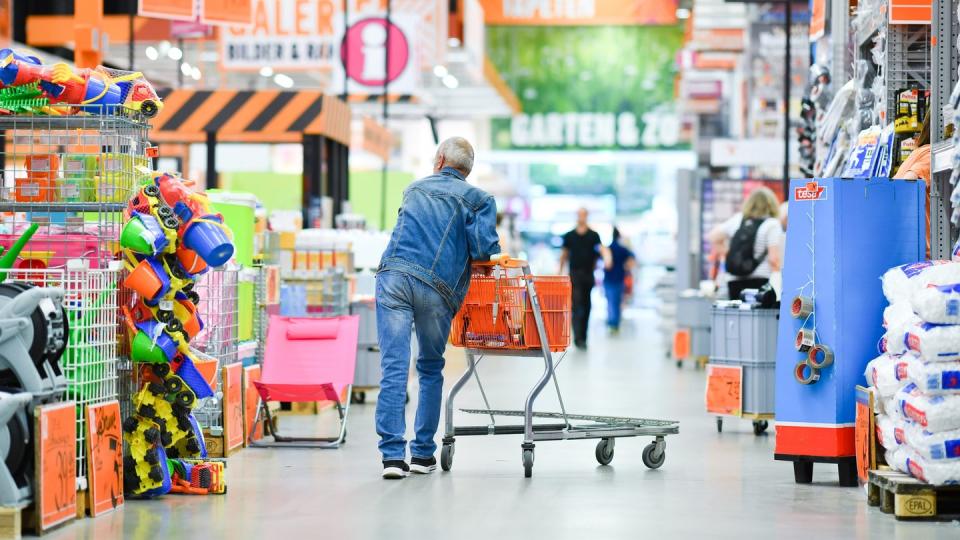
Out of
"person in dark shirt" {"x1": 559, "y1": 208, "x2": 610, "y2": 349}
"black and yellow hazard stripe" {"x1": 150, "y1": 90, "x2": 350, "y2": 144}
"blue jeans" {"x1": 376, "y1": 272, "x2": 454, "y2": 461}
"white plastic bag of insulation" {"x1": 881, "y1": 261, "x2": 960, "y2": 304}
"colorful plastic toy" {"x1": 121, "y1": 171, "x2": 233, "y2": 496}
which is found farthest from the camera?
"person in dark shirt" {"x1": 559, "y1": 208, "x2": 610, "y2": 349}

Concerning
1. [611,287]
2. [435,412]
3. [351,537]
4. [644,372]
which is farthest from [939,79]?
[611,287]

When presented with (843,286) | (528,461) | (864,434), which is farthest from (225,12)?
(864,434)

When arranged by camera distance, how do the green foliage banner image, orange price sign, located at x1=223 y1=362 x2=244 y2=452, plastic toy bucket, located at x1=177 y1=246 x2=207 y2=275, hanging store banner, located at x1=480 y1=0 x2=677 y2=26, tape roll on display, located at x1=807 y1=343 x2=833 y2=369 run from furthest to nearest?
the green foliage banner image → hanging store banner, located at x1=480 y1=0 x2=677 y2=26 → orange price sign, located at x1=223 y1=362 x2=244 y2=452 → tape roll on display, located at x1=807 y1=343 x2=833 y2=369 → plastic toy bucket, located at x1=177 y1=246 x2=207 y2=275

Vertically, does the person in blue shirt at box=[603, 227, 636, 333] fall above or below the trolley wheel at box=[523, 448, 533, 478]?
above

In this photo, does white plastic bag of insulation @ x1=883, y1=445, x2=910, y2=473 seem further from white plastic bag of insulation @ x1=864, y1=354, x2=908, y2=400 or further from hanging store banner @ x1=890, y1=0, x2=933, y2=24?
hanging store banner @ x1=890, y1=0, x2=933, y2=24

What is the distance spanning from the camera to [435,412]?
7.07 metres

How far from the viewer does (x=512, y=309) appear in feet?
23.3

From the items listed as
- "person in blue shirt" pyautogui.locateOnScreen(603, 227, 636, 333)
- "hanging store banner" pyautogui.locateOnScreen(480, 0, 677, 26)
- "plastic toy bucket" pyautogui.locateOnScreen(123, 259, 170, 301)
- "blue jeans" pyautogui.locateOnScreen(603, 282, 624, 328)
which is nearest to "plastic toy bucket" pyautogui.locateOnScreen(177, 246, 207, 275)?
"plastic toy bucket" pyautogui.locateOnScreen(123, 259, 170, 301)

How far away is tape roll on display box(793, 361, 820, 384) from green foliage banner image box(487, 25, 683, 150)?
33314 mm

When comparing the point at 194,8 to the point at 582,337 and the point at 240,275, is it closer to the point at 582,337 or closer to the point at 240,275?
the point at 240,275

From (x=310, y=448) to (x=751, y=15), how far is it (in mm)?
11411

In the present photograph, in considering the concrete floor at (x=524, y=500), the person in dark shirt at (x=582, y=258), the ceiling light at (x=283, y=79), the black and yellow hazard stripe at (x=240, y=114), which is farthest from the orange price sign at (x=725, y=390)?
the ceiling light at (x=283, y=79)

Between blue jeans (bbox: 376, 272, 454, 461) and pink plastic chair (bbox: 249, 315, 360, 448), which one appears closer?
blue jeans (bbox: 376, 272, 454, 461)

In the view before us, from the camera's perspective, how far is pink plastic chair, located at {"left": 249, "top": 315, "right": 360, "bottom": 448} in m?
8.40
